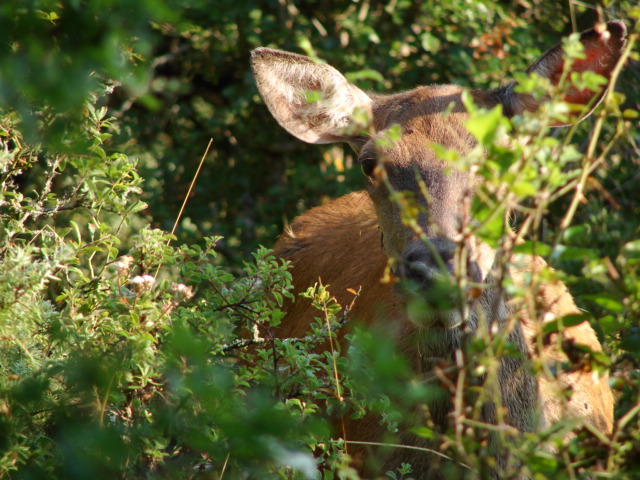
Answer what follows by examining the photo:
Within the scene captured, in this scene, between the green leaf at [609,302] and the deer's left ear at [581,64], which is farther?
the deer's left ear at [581,64]

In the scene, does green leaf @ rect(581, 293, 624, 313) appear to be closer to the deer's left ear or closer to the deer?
the deer

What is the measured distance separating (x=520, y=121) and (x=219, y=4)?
5094 millimetres

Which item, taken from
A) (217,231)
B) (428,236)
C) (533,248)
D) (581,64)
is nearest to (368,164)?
(428,236)

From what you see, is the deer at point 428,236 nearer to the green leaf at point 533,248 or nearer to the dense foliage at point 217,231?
the dense foliage at point 217,231

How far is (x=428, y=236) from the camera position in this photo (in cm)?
343

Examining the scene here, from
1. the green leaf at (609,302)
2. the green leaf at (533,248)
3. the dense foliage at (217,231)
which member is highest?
the green leaf at (533,248)

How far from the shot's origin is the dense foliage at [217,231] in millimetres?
2064

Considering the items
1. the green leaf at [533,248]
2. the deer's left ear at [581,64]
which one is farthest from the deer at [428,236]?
the green leaf at [533,248]

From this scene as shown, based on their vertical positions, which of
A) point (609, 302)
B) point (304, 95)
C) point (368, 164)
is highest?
point (609, 302)

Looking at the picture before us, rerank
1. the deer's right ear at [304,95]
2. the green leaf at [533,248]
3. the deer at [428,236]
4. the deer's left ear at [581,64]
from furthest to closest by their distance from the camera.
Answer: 1. the deer's right ear at [304,95]
2. the deer's left ear at [581,64]
3. the deer at [428,236]
4. the green leaf at [533,248]

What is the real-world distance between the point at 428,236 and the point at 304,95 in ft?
4.79

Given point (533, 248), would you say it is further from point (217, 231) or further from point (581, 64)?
point (217, 231)

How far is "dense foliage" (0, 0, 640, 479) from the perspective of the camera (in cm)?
206

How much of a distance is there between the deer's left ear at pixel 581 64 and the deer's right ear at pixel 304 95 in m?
0.79
